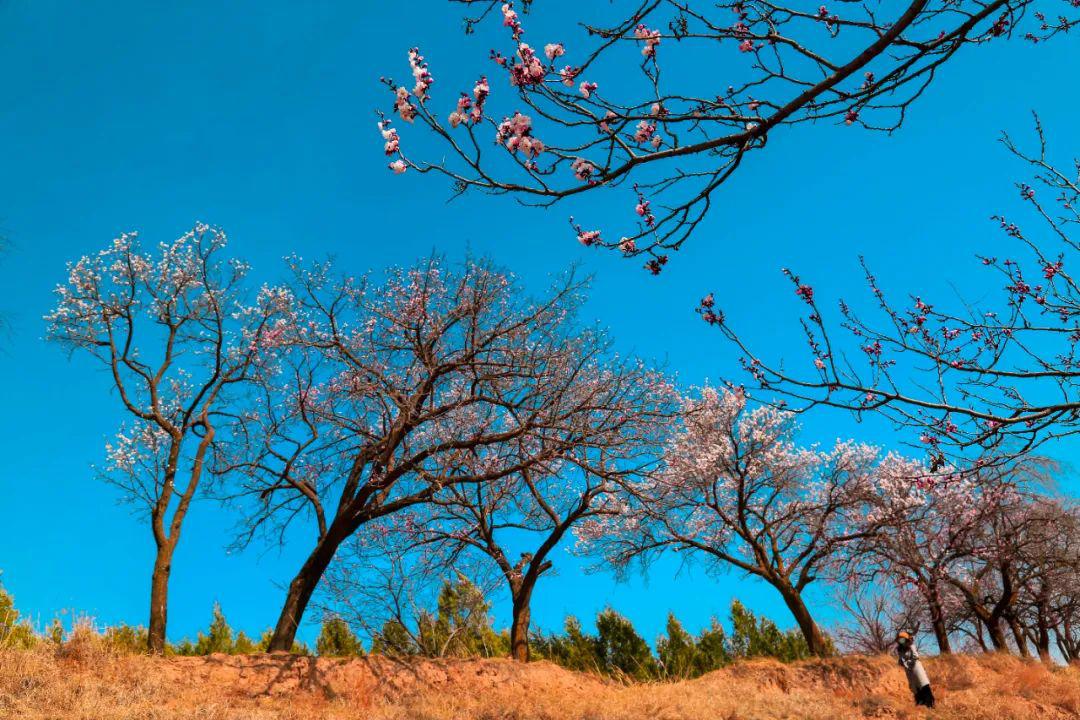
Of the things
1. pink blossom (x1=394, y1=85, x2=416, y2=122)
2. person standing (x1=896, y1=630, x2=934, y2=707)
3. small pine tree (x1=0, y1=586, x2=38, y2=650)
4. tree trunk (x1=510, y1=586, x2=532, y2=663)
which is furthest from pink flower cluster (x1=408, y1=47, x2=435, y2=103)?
person standing (x1=896, y1=630, x2=934, y2=707)

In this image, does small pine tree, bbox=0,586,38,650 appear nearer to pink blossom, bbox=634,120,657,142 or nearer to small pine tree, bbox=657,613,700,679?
pink blossom, bbox=634,120,657,142

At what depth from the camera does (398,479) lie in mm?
12477

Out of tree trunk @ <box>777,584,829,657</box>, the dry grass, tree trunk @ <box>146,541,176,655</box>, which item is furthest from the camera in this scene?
Result: tree trunk @ <box>777,584,829,657</box>

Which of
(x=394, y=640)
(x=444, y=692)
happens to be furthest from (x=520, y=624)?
(x=444, y=692)

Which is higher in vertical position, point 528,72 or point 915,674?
point 528,72

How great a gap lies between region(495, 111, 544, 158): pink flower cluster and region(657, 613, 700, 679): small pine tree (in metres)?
17.4

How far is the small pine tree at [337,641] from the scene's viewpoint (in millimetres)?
20312

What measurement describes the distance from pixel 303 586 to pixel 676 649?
13.1 metres

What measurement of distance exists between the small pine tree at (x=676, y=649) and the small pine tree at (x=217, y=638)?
39.5 feet

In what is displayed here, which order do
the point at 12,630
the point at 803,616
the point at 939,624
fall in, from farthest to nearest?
the point at 939,624 → the point at 803,616 → the point at 12,630

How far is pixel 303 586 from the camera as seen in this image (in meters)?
12.1

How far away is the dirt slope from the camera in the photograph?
8641 millimetres

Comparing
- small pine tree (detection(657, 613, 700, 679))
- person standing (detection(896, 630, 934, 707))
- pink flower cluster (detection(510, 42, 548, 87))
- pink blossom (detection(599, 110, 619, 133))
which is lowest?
person standing (detection(896, 630, 934, 707))

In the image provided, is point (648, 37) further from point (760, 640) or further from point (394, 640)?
point (760, 640)
